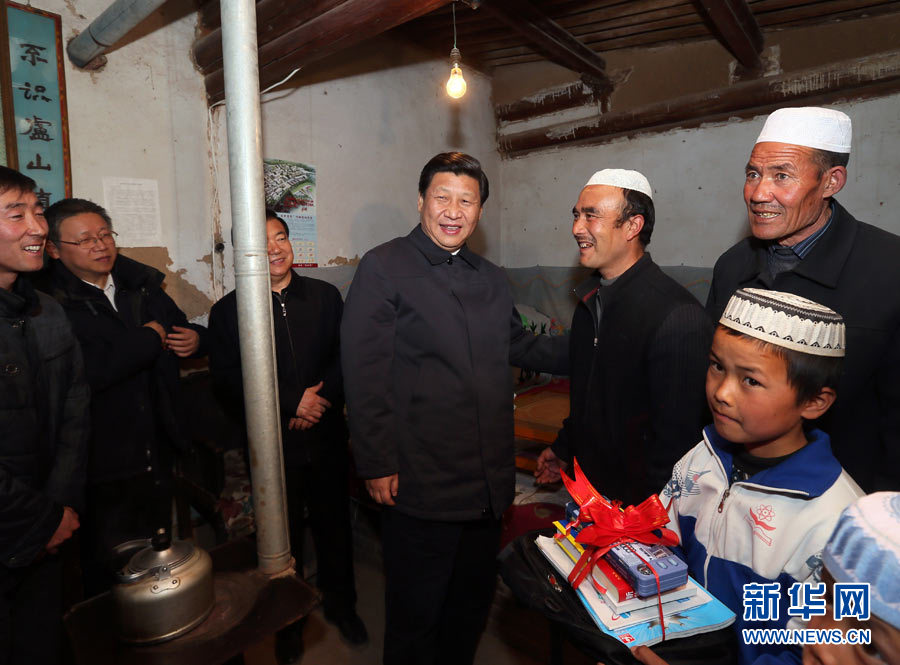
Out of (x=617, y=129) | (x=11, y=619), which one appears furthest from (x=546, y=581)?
(x=617, y=129)

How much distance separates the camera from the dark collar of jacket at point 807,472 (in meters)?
1.10

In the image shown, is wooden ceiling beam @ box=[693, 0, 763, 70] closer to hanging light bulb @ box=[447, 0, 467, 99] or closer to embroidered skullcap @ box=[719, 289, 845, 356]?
hanging light bulb @ box=[447, 0, 467, 99]

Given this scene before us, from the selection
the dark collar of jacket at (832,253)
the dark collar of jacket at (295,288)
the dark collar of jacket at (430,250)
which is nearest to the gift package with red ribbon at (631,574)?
the dark collar of jacket at (832,253)

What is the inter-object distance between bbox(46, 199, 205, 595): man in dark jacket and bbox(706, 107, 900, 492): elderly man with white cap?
276 centimetres

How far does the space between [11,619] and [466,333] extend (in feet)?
6.66

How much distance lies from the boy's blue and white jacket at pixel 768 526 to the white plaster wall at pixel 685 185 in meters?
3.42

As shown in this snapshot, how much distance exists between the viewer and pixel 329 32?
2580 millimetres

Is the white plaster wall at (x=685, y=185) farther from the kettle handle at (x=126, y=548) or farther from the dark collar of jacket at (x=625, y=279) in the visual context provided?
the kettle handle at (x=126, y=548)

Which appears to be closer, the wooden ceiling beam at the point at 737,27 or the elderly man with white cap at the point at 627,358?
the elderly man with white cap at the point at 627,358

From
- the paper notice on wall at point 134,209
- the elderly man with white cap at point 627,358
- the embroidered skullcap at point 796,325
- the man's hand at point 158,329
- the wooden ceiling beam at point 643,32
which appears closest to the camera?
the embroidered skullcap at point 796,325

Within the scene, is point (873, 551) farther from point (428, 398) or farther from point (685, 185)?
point (685, 185)

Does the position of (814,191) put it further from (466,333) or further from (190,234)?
(190,234)

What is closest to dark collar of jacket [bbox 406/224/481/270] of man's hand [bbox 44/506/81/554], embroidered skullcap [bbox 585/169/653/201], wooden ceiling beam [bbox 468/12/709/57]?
embroidered skullcap [bbox 585/169/653/201]

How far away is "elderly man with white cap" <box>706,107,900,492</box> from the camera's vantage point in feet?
4.86
